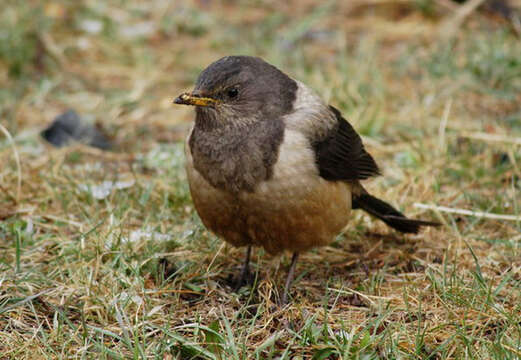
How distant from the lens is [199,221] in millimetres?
4758

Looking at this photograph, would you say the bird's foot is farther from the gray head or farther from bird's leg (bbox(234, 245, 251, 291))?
the gray head

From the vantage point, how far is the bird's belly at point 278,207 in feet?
12.7

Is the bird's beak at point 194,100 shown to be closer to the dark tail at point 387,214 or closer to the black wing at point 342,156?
the black wing at point 342,156

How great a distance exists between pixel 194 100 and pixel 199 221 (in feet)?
3.30

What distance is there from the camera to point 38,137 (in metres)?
6.21

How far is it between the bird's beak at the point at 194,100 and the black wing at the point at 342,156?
613 millimetres

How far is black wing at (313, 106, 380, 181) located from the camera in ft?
13.6

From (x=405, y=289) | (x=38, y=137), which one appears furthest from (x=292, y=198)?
(x=38, y=137)

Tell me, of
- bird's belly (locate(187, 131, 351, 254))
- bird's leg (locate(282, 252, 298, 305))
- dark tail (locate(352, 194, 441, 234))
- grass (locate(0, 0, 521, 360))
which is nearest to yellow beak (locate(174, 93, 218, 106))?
bird's belly (locate(187, 131, 351, 254))

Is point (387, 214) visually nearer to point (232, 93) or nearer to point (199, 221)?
point (199, 221)

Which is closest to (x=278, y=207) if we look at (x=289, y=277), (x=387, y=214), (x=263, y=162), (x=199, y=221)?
(x=263, y=162)

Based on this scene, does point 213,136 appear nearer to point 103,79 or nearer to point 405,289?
point 405,289

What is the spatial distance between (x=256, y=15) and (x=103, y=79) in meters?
2.38

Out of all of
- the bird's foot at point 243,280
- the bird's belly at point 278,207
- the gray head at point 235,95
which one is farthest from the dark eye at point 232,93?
the bird's foot at point 243,280
